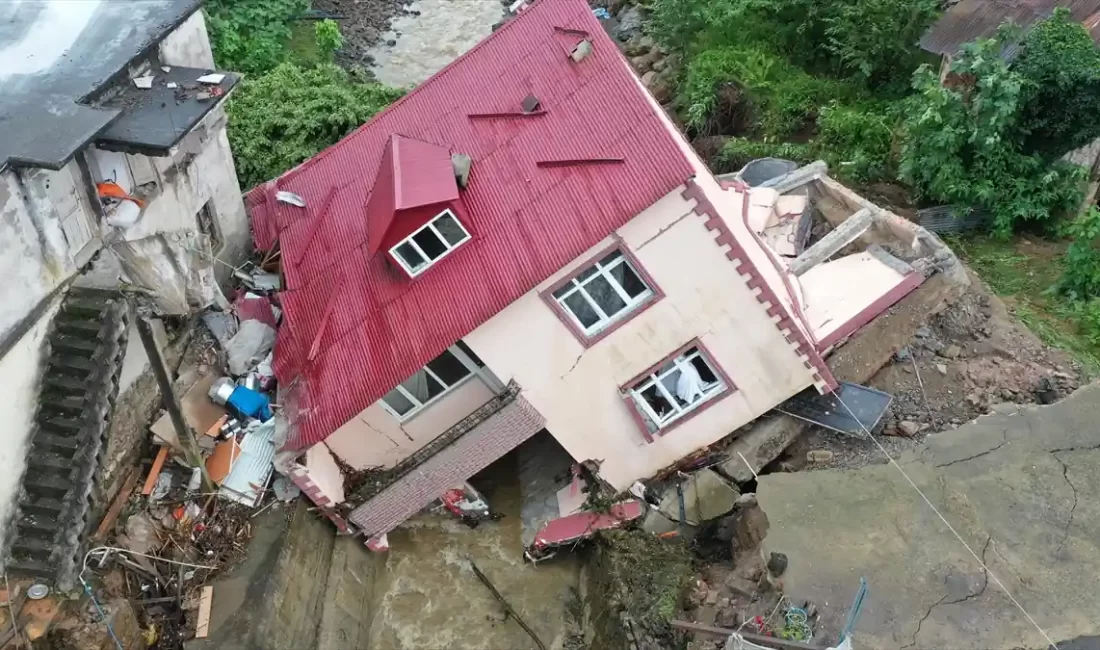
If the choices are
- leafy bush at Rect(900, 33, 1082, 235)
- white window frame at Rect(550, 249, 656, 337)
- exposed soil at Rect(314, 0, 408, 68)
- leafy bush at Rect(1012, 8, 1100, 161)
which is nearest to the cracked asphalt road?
white window frame at Rect(550, 249, 656, 337)

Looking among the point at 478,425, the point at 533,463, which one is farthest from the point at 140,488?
the point at 533,463

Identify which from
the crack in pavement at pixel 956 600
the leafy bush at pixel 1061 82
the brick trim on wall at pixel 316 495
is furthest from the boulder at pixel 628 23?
the crack in pavement at pixel 956 600

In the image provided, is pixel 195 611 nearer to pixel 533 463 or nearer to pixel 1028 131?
pixel 533 463

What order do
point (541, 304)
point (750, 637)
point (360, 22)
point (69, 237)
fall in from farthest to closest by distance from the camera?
point (360, 22) < point (541, 304) < point (69, 237) < point (750, 637)

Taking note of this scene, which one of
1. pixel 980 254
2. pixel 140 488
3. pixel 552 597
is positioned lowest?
pixel 552 597

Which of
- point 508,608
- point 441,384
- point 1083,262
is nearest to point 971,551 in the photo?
point 508,608

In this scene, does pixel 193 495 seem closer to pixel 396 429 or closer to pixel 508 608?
pixel 396 429
